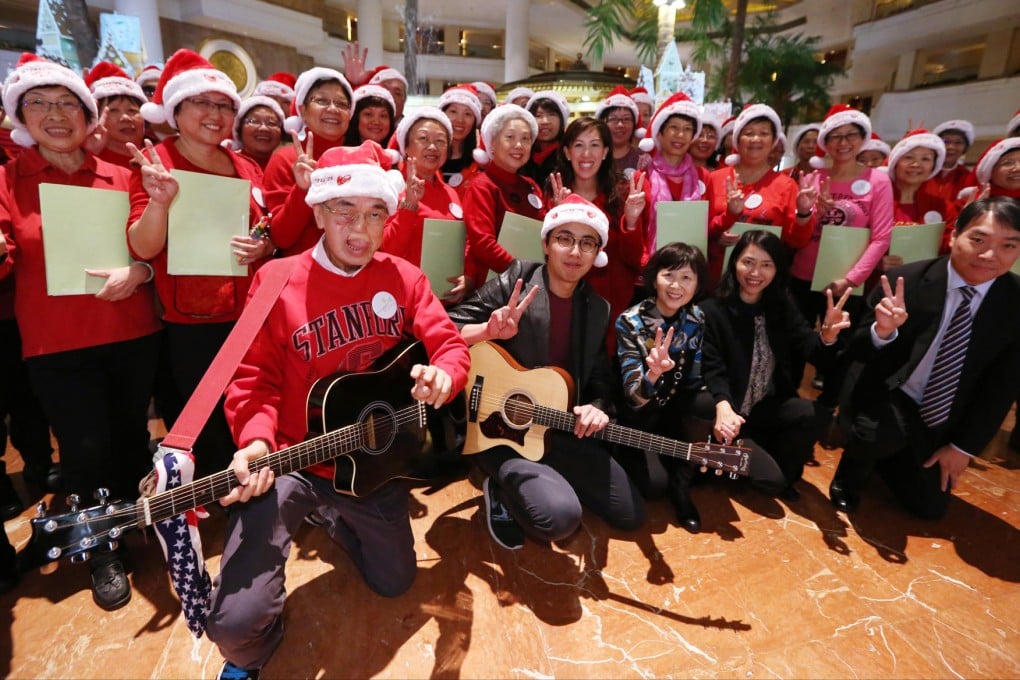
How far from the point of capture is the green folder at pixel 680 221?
126 inches

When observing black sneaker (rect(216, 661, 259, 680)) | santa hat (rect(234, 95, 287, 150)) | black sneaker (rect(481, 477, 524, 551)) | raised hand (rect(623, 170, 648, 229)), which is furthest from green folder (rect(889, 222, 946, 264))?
black sneaker (rect(216, 661, 259, 680))

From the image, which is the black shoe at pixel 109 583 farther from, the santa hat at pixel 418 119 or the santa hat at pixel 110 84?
the santa hat at pixel 418 119

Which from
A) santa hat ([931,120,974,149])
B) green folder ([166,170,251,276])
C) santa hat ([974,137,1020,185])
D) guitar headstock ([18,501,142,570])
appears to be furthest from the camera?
santa hat ([931,120,974,149])

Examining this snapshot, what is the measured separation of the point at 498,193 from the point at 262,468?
2131 millimetres

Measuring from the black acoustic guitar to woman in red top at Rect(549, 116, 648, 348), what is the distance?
1.55 metres

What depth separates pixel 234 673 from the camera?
6.05 ft

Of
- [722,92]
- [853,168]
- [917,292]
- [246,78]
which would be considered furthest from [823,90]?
[246,78]

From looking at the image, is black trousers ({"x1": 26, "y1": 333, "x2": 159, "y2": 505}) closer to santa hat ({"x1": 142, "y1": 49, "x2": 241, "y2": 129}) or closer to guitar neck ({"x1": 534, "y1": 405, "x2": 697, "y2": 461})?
santa hat ({"x1": 142, "y1": 49, "x2": 241, "y2": 129})

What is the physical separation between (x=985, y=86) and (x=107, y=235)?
19.7 metres

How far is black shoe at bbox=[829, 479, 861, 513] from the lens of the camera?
10.1 feet

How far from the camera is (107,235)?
2211mm

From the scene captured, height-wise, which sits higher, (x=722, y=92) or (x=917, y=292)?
(x=722, y=92)

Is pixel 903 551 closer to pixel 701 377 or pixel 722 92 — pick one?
pixel 701 377

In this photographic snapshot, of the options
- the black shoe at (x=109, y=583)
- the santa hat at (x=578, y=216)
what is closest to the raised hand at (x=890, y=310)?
the santa hat at (x=578, y=216)
